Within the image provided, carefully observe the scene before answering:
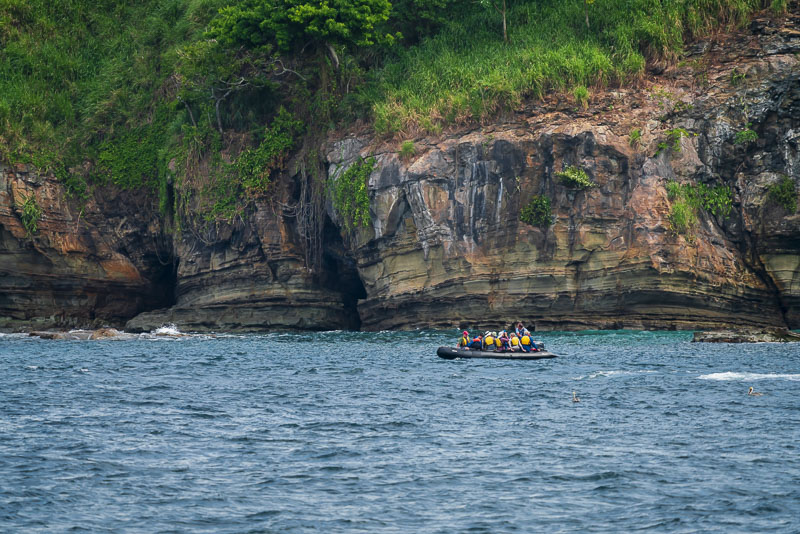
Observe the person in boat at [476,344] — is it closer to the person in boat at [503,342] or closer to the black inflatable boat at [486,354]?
the black inflatable boat at [486,354]

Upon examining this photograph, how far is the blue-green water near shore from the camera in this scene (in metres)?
16.8

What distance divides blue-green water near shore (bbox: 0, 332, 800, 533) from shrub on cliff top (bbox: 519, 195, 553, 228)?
50.6 feet

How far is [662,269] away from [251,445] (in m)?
32.2

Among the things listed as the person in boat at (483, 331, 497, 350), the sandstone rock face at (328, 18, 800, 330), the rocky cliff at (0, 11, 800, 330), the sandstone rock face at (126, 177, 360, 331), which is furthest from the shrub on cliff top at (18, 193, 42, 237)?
the person in boat at (483, 331, 497, 350)

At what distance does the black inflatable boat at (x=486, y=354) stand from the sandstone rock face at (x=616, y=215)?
12.6 metres

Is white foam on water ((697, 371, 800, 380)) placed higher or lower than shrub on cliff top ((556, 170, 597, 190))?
lower

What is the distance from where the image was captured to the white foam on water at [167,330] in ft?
187

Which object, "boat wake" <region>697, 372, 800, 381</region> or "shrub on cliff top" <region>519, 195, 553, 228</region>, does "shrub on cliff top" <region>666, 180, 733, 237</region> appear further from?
"boat wake" <region>697, 372, 800, 381</region>

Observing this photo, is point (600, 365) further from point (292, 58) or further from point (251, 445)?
point (292, 58)

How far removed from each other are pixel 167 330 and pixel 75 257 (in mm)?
8028

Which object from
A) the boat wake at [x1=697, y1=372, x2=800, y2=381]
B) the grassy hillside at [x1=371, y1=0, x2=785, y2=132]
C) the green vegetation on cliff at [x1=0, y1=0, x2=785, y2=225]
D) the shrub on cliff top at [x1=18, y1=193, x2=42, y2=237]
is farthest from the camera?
the shrub on cliff top at [x1=18, y1=193, x2=42, y2=237]

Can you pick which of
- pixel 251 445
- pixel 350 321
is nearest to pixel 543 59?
pixel 350 321

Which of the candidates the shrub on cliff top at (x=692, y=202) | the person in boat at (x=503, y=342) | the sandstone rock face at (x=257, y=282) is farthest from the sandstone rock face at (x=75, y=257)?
the shrub on cliff top at (x=692, y=202)

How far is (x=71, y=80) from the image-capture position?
7181 cm
